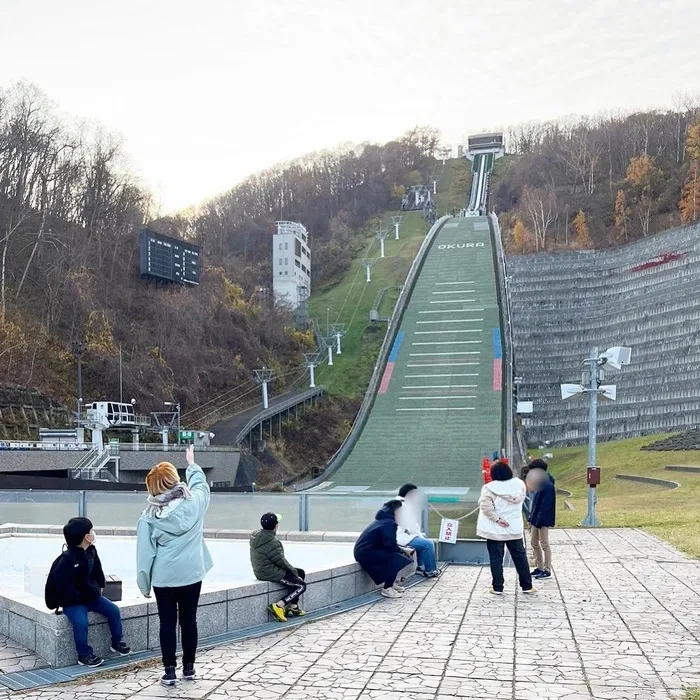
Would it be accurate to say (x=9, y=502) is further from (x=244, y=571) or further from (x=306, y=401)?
(x=306, y=401)

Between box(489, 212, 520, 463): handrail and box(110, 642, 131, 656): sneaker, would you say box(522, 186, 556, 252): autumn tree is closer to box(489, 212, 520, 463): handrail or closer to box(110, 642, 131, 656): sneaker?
box(489, 212, 520, 463): handrail

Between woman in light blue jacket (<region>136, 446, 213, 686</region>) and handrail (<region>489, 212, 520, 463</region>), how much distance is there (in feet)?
88.5

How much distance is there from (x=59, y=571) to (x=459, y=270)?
5113 cm

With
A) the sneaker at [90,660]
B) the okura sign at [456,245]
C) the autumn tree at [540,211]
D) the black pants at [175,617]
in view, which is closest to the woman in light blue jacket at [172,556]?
the black pants at [175,617]

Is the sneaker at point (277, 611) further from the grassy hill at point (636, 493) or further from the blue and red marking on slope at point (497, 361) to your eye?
the blue and red marking on slope at point (497, 361)

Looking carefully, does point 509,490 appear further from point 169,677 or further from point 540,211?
point 540,211

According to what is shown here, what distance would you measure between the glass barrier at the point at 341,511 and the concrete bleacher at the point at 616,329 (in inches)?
1061

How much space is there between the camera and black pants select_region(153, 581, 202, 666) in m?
5.09

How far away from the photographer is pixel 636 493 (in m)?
21.9

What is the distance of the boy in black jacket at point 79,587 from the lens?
540 cm

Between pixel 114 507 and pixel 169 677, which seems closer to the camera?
pixel 169 677

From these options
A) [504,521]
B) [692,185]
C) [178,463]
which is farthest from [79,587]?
[692,185]

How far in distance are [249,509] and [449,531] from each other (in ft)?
9.70

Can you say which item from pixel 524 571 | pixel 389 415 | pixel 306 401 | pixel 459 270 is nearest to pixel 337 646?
pixel 524 571
